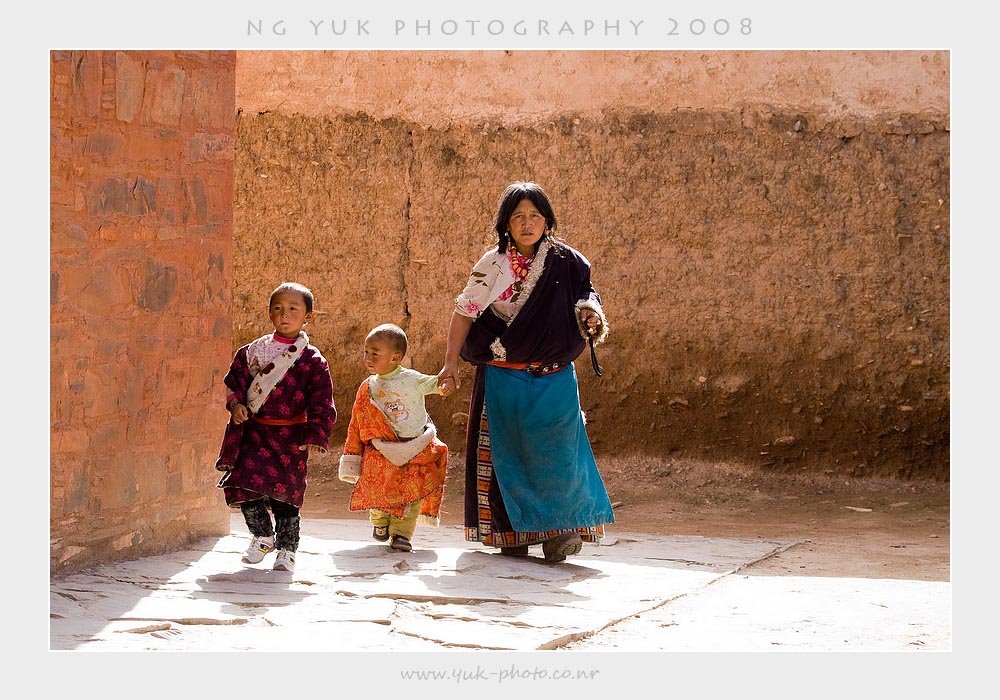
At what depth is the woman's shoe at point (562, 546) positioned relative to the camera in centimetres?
489

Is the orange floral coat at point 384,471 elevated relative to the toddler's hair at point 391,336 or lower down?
lower down

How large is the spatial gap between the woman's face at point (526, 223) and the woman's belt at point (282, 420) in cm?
106

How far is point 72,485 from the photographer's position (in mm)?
4406

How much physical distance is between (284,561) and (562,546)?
1.06m

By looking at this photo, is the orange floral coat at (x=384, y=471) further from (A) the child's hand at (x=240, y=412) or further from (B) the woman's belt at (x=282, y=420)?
(A) the child's hand at (x=240, y=412)

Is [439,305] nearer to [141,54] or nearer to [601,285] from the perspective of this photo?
[601,285]

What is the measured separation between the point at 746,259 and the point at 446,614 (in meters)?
4.08

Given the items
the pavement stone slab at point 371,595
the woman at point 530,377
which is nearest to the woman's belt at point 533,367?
the woman at point 530,377

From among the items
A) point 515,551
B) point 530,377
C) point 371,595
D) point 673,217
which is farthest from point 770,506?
point 371,595

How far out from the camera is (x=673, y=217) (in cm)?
757

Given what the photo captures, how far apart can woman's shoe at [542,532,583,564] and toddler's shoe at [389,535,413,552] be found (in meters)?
0.56

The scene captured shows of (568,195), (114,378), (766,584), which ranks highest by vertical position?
(568,195)

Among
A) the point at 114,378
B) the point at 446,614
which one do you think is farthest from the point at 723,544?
the point at 114,378

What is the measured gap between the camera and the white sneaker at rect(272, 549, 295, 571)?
4613 mm
